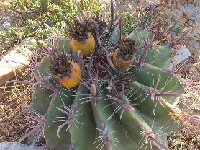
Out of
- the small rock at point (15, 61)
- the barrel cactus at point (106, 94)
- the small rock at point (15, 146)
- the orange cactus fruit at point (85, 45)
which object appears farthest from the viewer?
the small rock at point (15, 61)

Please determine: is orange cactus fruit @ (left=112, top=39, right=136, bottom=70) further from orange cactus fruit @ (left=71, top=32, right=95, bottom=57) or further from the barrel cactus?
orange cactus fruit @ (left=71, top=32, right=95, bottom=57)

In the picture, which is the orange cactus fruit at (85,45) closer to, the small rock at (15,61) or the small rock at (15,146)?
the small rock at (15,146)

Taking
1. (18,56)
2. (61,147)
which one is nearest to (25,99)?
(18,56)

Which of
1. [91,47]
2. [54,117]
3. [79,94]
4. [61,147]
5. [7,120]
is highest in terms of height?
[91,47]

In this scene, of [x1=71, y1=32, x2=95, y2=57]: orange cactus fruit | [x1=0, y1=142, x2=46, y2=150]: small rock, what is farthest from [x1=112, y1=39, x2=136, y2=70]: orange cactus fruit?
[x1=0, y1=142, x2=46, y2=150]: small rock

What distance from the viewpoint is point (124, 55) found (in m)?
2.35

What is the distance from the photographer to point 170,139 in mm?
3123

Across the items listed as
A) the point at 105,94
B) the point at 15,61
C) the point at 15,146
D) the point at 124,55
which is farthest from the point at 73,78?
the point at 15,61

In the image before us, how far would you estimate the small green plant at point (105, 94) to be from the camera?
7.54 ft

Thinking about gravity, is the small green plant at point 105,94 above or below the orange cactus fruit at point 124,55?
below

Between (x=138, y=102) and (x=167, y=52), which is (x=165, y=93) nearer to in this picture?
(x=138, y=102)

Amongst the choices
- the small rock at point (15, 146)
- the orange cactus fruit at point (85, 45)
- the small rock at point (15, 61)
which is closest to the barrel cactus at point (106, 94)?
the orange cactus fruit at point (85, 45)

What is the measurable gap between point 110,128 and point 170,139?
0.95 m

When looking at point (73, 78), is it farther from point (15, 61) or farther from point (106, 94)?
point (15, 61)
